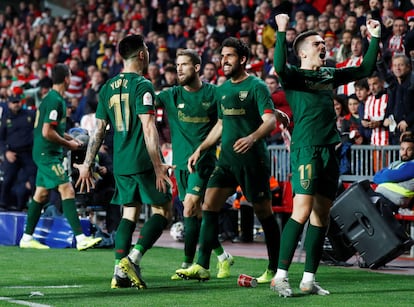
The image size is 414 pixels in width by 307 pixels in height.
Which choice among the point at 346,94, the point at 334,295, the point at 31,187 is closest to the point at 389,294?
the point at 334,295

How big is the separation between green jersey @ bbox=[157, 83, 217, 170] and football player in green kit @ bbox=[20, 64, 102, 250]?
3.03 m

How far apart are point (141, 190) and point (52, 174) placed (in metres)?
4.52

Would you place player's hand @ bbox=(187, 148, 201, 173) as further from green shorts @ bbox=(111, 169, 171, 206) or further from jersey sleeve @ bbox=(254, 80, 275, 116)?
jersey sleeve @ bbox=(254, 80, 275, 116)

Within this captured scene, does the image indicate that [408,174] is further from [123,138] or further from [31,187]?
[31,187]

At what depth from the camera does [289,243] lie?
7.89m

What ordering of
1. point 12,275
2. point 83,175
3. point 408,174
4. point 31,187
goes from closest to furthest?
point 83,175 → point 12,275 → point 408,174 → point 31,187

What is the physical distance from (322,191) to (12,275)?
3.35m

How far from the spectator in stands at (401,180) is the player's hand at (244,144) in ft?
12.2

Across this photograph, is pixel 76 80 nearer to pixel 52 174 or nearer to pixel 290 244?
pixel 52 174

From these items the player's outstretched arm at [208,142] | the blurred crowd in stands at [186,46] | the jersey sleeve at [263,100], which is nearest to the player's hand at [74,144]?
the blurred crowd in stands at [186,46]

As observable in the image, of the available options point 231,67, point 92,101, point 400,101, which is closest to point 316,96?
point 231,67

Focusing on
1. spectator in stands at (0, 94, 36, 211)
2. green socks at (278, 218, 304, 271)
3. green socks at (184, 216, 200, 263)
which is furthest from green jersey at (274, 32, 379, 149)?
spectator in stands at (0, 94, 36, 211)

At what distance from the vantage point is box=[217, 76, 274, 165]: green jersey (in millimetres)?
8836

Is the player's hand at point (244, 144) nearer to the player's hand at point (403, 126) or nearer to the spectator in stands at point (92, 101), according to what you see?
the player's hand at point (403, 126)
